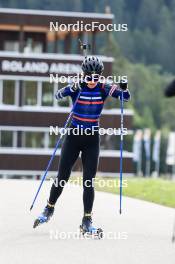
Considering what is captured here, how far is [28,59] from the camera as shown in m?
67.7

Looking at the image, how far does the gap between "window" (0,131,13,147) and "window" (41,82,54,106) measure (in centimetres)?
307

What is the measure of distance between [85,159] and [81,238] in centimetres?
90

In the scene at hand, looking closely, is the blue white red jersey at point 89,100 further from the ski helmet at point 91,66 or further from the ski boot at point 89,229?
the ski boot at point 89,229

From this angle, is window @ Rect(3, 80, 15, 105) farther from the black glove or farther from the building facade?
the black glove

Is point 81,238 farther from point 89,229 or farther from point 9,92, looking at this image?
point 9,92

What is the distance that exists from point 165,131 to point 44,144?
91.6 meters

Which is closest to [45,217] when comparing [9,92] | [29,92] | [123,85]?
[123,85]

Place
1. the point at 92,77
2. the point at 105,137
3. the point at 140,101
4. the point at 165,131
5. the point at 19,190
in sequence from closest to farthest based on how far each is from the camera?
the point at 92,77
the point at 19,190
the point at 105,137
the point at 165,131
the point at 140,101

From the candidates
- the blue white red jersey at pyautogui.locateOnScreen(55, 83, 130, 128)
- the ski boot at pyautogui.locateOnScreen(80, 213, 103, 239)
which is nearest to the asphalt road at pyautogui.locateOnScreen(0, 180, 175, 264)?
the ski boot at pyautogui.locateOnScreen(80, 213, 103, 239)

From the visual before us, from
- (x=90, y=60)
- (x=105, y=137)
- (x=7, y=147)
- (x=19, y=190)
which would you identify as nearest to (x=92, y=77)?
(x=90, y=60)

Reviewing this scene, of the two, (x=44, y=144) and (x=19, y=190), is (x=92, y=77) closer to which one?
(x=19, y=190)

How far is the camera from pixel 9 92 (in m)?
67.8

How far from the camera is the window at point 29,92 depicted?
67.4 m

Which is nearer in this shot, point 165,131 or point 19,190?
point 19,190
